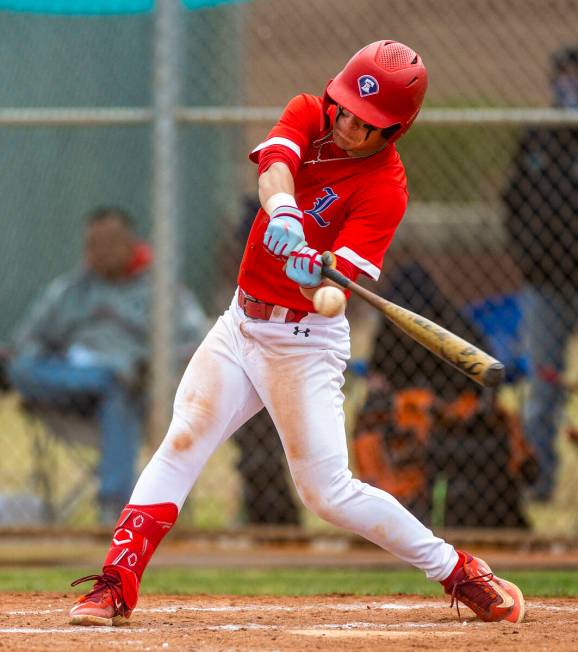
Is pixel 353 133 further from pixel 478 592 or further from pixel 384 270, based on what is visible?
pixel 384 270

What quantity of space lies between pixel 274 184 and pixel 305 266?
302 millimetres

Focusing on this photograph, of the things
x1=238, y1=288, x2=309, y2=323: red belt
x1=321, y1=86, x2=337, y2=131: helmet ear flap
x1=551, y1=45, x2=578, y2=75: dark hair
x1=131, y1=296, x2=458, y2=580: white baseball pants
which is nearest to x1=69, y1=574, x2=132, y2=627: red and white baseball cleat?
x1=131, y1=296, x2=458, y2=580: white baseball pants

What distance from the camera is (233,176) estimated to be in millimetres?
7980

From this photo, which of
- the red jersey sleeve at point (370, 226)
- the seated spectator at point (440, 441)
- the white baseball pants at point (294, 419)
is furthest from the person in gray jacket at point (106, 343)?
the red jersey sleeve at point (370, 226)

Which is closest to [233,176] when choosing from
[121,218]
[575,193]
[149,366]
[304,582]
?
[121,218]

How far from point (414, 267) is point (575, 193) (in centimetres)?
89

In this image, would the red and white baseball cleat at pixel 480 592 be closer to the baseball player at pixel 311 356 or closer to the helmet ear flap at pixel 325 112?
the baseball player at pixel 311 356

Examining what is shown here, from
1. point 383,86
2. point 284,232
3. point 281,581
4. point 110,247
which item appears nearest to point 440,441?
point 281,581

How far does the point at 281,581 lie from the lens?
5777mm

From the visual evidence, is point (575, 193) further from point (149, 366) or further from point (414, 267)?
point (149, 366)

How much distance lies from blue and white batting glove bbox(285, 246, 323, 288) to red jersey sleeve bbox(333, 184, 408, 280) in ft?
0.47

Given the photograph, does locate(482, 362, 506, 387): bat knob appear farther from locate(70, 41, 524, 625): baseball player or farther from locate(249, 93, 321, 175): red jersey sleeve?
locate(249, 93, 321, 175): red jersey sleeve

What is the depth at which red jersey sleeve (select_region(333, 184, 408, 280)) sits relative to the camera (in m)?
3.96

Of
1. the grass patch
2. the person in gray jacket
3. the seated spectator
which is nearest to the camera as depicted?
the grass patch
